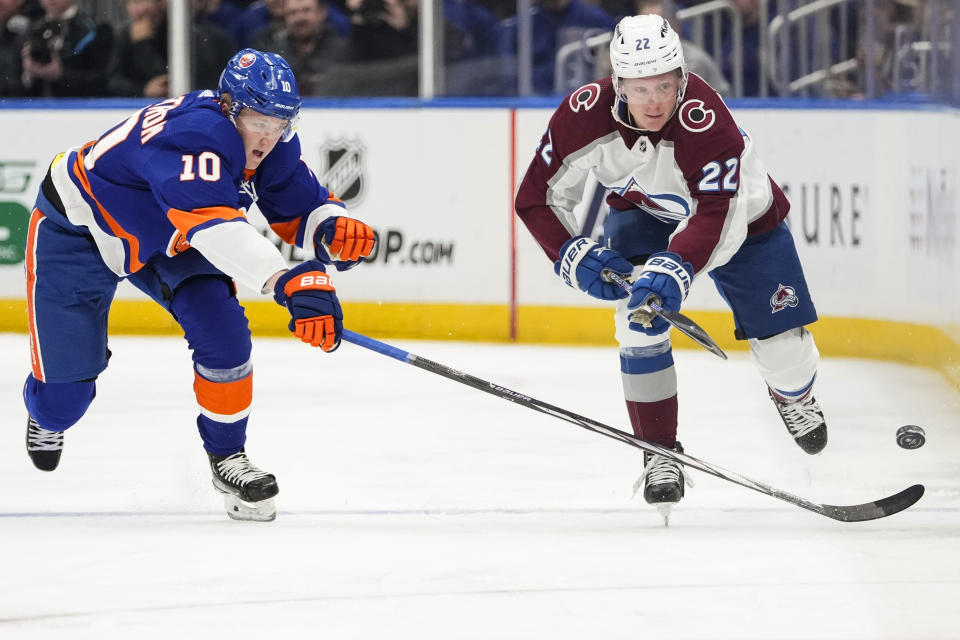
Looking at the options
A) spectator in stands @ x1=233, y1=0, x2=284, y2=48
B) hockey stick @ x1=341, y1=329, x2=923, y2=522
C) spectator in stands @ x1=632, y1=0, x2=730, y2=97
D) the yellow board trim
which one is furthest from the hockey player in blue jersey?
spectator in stands @ x1=233, y1=0, x2=284, y2=48

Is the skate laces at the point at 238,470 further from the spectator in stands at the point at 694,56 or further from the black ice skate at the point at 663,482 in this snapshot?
the spectator in stands at the point at 694,56

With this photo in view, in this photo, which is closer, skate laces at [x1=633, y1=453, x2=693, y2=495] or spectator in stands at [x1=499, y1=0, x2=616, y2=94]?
skate laces at [x1=633, y1=453, x2=693, y2=495]

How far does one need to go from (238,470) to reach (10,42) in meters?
4.04

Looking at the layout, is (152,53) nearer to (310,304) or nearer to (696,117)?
(310,304)

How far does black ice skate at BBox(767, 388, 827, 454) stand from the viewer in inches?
150

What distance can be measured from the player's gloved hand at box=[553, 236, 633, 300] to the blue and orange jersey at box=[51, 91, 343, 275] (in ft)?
1.86

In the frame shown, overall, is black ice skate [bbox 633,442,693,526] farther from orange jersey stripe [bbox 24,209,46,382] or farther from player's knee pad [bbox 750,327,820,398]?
orange jersey stripe [bbox 24,209,46,382]

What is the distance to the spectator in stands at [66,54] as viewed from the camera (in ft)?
22.1

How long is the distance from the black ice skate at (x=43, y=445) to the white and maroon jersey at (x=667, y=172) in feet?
4.06

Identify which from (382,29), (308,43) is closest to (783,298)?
(382,29)

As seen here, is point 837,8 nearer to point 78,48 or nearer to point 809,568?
point 78,48

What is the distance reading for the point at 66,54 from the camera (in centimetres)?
677

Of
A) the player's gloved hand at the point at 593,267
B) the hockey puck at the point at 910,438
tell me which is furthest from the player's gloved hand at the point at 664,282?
the hockey puck at the point at 910,438

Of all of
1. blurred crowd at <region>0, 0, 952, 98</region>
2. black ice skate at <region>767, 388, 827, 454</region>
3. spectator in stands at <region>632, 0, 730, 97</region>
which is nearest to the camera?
black ice skate at <region>767, 388, 827, 454</region>
